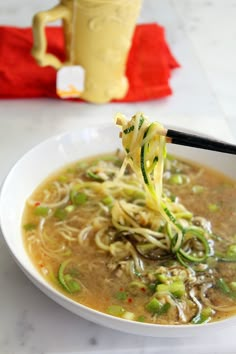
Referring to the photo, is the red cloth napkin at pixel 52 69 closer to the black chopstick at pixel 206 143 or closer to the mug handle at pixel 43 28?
the mug handle at pixel 43 28

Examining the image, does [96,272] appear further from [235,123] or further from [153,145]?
[235,123]

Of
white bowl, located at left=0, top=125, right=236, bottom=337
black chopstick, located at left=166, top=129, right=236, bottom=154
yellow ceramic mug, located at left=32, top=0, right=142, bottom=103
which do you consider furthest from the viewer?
yellow ceramic mug, located at left=32, top=0, right=142, bottom=103

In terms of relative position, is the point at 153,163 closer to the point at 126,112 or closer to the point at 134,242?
the point at 134,242

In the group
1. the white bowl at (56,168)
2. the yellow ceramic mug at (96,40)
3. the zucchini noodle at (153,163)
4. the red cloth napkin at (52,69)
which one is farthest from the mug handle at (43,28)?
the zucchini noodle at (153,163)

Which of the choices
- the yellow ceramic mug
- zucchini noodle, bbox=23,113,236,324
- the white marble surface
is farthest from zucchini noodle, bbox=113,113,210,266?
the yellow ceramic mug

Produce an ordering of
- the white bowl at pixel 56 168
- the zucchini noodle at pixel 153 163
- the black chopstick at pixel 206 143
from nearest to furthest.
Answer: the white bowl at pixel 56 168
the black chopstick at pixel 206 143
the zucchini noodle at pixel 153 163

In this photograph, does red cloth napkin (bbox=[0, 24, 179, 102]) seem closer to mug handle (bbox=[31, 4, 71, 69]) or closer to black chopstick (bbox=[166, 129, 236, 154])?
mug handle (bbox=[31, 4, 71, 69])

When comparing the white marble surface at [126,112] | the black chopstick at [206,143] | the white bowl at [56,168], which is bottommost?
the white marble surface at [126,112]
